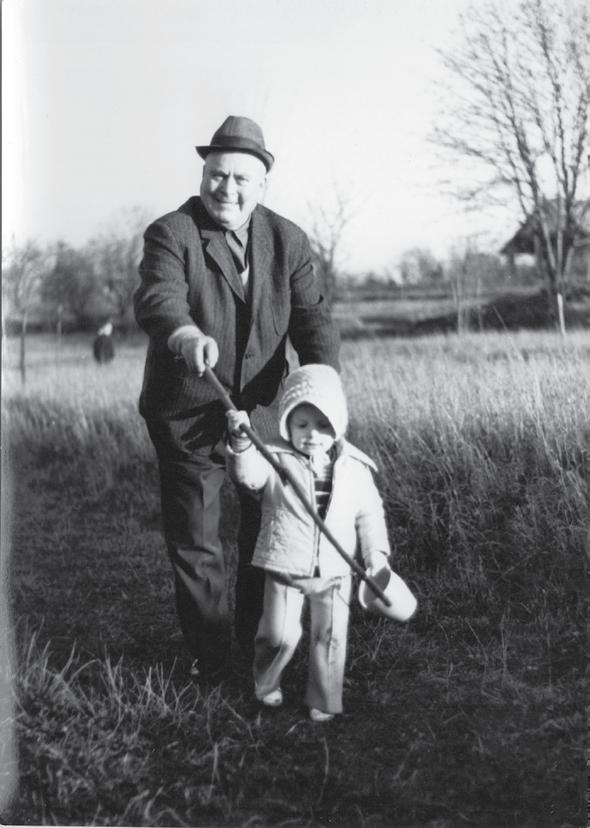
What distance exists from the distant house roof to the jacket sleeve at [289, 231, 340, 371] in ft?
5.01

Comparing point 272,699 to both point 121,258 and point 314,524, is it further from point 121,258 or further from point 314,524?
point 121,258

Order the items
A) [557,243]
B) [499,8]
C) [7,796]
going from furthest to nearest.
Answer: [557,243] < [499,8] < [7,796]

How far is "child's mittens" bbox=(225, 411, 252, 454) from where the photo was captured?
254 centimetres

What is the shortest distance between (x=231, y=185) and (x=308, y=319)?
0.51 meters

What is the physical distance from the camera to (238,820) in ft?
8.16

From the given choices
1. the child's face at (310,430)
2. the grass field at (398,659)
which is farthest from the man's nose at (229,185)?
the grass field at (398,659)

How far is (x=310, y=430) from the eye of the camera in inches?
105

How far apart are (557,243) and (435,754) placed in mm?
2832

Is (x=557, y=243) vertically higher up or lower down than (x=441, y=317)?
higher up

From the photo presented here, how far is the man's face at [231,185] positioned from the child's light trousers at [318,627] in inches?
44.0

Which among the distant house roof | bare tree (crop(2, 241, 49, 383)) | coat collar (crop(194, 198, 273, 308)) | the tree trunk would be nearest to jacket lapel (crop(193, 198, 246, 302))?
coat collar (crop(194, 198, 273, 308))

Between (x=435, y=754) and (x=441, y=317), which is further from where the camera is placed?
(x=441, y=317)

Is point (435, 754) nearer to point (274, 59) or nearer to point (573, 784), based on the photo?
point (573, 784)

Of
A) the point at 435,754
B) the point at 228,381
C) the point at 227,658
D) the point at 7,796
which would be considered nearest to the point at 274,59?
the point at 228,381
